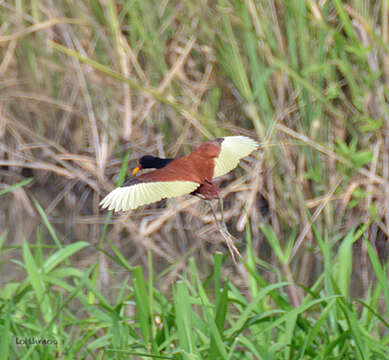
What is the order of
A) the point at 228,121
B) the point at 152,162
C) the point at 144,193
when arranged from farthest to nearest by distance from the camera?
the point at 228,121 → the point at 152,162 → the point at 144,193

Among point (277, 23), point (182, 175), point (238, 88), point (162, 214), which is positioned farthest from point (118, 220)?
point (182, 175)

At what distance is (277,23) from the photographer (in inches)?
108

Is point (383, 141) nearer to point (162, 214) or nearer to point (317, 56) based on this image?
point (317, 56)

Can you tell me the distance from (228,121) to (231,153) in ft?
5.31

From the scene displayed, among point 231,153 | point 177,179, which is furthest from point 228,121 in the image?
point 177,179

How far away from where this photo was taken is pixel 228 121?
9.70 feet

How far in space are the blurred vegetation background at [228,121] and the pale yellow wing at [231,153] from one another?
948 mm

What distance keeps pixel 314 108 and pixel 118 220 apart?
0.98 m

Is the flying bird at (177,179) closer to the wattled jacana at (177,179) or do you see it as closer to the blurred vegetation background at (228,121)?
the wattled jacana at (177,179)

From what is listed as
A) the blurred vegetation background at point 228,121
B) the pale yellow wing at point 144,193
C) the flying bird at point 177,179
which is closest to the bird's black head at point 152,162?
the flying bird at point 177,179

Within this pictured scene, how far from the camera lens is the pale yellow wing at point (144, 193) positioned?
1.09 metres

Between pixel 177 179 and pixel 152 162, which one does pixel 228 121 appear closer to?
pixel 152 162

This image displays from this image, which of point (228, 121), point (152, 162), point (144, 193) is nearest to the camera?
point (144, 193)

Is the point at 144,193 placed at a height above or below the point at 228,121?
above
